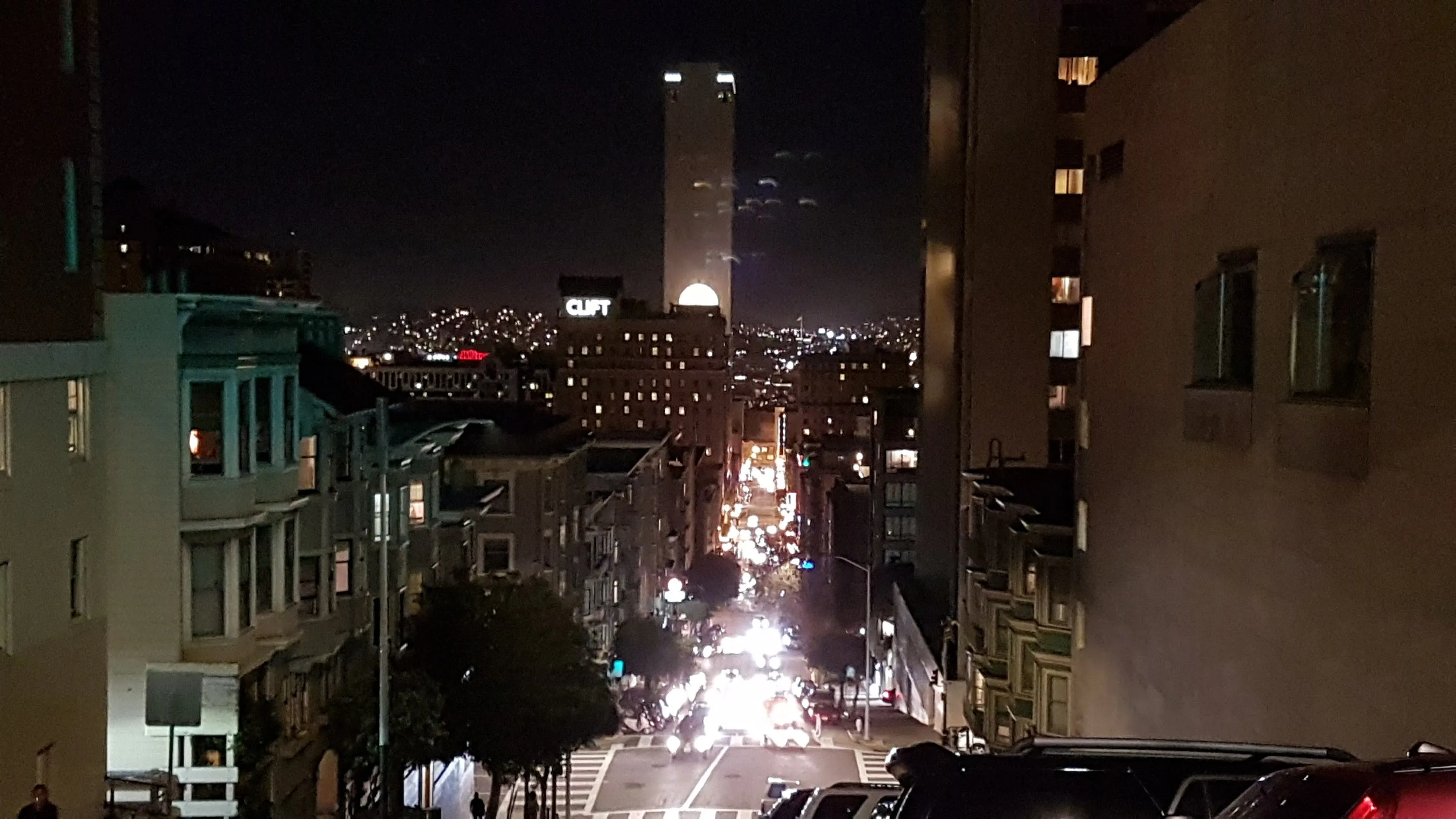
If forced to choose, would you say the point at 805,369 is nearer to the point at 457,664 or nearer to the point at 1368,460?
the point at 457,664

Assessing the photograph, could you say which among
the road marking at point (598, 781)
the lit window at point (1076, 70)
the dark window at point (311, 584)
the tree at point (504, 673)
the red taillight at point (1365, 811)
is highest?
the lit window at point (1076, 70)

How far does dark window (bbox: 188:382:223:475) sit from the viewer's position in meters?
21.4

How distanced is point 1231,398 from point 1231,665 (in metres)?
3.77

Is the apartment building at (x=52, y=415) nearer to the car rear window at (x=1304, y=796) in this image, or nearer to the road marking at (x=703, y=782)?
the car rear window at (x=1304, y=796)

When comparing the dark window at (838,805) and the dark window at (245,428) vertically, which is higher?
the dark window at (245,428)

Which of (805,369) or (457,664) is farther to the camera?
(805,369)

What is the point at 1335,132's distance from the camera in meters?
15.6

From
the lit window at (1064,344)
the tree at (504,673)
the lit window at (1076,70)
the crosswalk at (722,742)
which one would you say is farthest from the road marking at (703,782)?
the lit window at (1076,70)

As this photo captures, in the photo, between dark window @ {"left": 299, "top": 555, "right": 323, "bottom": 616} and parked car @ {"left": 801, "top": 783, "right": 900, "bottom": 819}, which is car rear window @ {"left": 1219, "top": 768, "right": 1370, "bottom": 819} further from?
dark window @ {"left": 299, "top": 555, "right": 323, "bottom": 616}

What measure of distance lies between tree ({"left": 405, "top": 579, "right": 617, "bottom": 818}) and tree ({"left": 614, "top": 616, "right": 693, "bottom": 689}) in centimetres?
3677

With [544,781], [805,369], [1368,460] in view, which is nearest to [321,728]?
[544,781]

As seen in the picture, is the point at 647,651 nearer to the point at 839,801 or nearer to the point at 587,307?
the point at 839,801

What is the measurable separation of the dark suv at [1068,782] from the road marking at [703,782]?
106 ft

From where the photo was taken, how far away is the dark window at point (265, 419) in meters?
22.9
